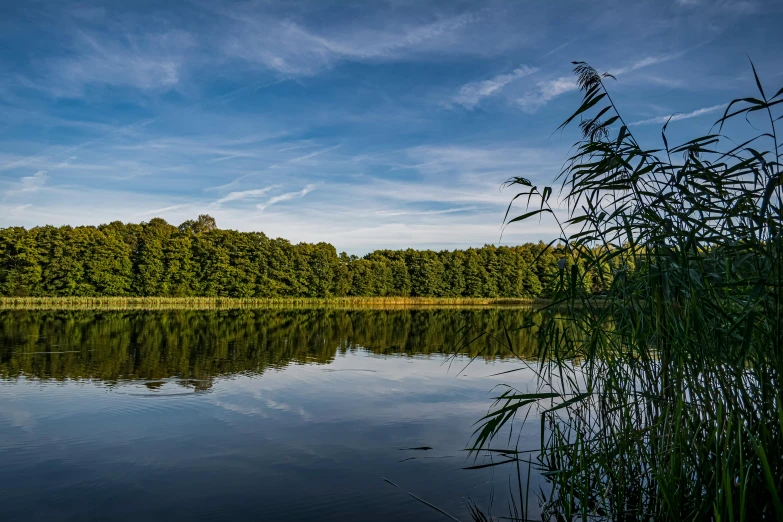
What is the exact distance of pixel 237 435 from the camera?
8055 millimetres

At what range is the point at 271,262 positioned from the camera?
65.4 metres

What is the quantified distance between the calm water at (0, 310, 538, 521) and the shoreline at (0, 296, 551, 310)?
34758 mm

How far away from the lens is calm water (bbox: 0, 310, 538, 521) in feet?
18.3

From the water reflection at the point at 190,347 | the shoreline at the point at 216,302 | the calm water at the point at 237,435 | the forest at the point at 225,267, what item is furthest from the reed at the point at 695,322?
the shoreline at the point at 216,302

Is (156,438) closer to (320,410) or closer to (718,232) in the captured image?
(320,410)

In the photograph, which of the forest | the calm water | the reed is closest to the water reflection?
the calm water

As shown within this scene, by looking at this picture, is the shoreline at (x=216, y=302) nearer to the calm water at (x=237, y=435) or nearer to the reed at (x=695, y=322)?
the calm water at (x=237, y=435)

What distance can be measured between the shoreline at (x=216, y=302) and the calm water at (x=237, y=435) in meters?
34.8

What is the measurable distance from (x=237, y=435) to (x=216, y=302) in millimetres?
50912

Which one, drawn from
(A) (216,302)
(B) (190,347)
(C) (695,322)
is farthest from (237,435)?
(A) (216,302)

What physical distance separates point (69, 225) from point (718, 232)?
2553 inches

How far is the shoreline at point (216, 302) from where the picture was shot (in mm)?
47906

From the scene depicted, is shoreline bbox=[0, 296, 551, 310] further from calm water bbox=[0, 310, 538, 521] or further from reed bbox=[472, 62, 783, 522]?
reed bbox=[472, 62, 783, 522]

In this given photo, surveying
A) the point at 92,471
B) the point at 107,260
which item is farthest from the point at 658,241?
the point at 107,260
